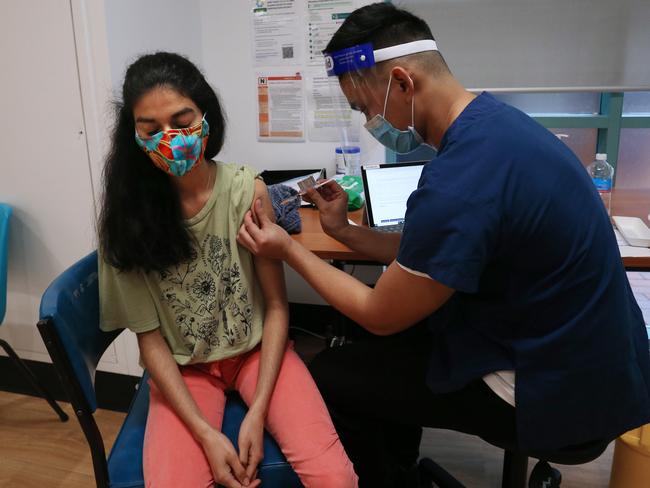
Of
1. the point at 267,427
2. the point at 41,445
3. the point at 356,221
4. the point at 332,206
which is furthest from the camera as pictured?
the point at 41,445

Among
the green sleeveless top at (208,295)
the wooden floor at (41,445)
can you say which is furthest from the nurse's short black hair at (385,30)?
the wooden floor at (41,445)

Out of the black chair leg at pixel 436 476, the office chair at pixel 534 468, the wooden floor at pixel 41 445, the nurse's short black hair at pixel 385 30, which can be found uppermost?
the nurse's short black hair at pixel 385 30

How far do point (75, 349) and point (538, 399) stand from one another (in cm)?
88

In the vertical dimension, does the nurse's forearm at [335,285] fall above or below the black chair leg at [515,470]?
above

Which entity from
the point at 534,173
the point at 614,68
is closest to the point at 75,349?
the point at 534,173

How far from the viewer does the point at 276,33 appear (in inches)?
93.7

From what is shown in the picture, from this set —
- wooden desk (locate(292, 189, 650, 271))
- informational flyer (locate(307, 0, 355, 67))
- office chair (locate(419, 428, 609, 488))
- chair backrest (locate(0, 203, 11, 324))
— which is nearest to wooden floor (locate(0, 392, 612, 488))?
office chair (locate(419, 428, 609, 488))

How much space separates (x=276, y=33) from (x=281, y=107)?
0.32 meters

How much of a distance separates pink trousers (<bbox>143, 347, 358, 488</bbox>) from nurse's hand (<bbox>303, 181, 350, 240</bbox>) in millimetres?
354

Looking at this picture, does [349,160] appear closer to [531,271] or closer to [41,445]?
[531,271]

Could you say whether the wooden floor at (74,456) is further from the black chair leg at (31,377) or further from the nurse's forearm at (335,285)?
the nurse's forearm at (335,285)

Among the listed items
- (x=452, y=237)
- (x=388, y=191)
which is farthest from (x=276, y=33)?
(x=452, y=237)

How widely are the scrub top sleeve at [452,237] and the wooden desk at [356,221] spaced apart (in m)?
0.61

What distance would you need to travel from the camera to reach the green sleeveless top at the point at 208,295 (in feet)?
4.03
